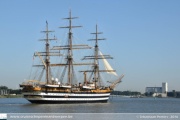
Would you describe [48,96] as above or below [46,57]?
below

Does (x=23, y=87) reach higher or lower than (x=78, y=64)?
lower

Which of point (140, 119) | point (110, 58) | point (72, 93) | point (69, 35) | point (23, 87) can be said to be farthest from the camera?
point (110, 58)

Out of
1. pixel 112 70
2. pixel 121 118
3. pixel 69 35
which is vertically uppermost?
pixel 69 35

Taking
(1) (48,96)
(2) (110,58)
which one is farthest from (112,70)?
(1) (48,96)

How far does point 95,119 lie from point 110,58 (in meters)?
56.7

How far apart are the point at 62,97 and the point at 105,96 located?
18.2 meters

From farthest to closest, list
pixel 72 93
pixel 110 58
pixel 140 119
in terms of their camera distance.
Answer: pixel 110 58 → pixel 72 93 → pixel 140 119

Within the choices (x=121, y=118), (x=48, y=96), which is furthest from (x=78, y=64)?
(x=121, y=118)

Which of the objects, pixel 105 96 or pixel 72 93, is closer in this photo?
pixel 72 93

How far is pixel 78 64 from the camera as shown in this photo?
317ft

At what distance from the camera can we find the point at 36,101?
82312 mm

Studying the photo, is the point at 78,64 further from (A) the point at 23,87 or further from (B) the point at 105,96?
(A) the point at 23,87

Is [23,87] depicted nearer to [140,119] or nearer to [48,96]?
[48,96]

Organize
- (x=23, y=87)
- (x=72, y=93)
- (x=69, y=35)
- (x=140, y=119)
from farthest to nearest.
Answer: (x=69, y=35)
(x=72, y=93)
(x=23, y=87)
(x=140, y=119)
